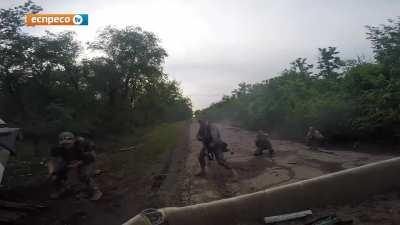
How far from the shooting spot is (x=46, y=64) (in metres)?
23.8

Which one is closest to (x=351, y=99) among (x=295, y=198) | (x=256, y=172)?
(x=256, y=172)

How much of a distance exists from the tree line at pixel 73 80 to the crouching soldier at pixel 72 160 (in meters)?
12.7

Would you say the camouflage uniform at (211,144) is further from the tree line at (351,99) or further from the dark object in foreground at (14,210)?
the dark object in foreground at (14,210)

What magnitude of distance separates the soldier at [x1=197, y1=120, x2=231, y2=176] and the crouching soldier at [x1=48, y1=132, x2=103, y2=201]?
292 centimetres

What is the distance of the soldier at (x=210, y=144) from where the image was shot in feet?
32.1

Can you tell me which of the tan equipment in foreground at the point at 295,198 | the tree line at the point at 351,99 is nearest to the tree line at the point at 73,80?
the tree line at the point at 351,99

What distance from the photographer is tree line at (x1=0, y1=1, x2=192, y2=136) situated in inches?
814

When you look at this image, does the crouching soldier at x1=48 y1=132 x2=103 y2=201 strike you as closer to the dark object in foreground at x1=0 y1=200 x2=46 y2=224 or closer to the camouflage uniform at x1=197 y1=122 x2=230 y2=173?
the dark object in foreground at x1=0 y1=200 x2=46 y2=224

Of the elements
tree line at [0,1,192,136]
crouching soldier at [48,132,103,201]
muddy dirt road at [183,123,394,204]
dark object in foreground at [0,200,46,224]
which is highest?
tree line at [0,1,192,136]

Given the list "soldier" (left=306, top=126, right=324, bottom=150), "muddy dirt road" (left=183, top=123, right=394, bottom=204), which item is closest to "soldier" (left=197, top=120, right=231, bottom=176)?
"muddy dirt road" (left=183, top=123, right=394, bottom=204)

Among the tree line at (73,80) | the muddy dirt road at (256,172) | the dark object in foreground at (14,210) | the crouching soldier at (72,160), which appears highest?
the tree line at (73,80)

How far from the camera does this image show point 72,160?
7.95 metres

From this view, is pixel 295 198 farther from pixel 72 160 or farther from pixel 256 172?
pixel 72 160

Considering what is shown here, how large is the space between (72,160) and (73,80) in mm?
20961
